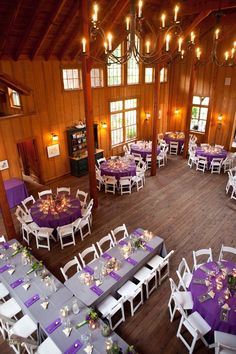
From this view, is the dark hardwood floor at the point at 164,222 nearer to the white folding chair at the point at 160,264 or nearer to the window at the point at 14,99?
the white folding chair at the point at 160,264

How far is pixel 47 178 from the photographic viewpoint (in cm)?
1151

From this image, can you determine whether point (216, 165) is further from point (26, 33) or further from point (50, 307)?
point (50, 307)

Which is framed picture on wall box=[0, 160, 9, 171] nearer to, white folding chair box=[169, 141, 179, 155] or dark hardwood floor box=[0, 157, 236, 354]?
dark hardwood floor box=[0, 157, 236, 354]

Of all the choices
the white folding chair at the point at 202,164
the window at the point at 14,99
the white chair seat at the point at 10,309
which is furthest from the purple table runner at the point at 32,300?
the white folding chair at the point at 202,164

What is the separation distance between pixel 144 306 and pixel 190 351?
51.0 inches

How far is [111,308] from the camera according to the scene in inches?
194

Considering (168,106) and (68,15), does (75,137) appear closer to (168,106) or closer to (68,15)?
(68,15)

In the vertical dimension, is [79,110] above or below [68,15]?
below

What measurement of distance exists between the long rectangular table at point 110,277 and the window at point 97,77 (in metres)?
8.80

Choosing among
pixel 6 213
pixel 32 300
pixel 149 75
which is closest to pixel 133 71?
pixel 149 75

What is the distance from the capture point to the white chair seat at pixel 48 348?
422 centimetres

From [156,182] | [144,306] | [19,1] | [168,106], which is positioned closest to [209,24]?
[168,106]

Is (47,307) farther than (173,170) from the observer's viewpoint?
No

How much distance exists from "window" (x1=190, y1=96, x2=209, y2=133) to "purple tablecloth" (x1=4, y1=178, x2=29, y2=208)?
11.4m
